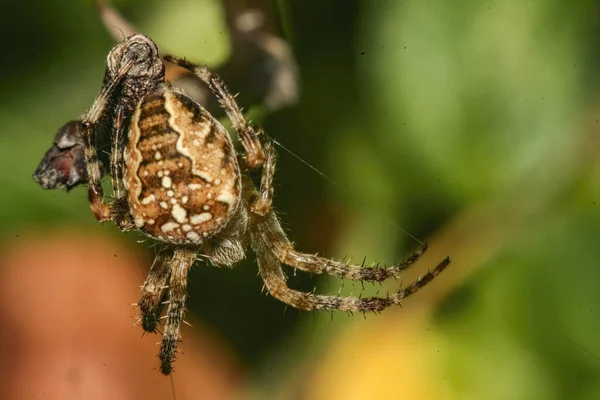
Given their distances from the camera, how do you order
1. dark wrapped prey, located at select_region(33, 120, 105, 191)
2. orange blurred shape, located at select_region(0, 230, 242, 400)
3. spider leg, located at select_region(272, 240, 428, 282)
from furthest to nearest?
orange blurred shape, located at select_region(0, 230, 242, 400) < spider leg, located at select_region(272, 240, 428, 282) < dark wrapped prey, located at select_region(33, 120, 105, 191)

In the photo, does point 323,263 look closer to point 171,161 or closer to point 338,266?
point 338,266

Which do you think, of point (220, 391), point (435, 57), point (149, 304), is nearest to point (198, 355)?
point (220, 391)

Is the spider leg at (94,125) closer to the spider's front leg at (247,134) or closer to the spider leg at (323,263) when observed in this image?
the spider's front leg at (247,134)

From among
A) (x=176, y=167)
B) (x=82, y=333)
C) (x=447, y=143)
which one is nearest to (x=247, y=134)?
(x=176, y=167)

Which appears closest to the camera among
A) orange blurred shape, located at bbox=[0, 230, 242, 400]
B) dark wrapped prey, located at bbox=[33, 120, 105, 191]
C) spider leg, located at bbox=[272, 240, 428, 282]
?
dark wrapped prey, located at bbox=[33, 120, 105, 191]

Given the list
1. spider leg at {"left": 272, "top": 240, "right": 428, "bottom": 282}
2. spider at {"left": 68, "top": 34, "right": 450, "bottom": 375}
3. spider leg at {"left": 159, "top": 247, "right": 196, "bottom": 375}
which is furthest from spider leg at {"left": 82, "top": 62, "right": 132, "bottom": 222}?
spider leg at {"left": 272, "top": 240, "right": 428, "bottom": 282}

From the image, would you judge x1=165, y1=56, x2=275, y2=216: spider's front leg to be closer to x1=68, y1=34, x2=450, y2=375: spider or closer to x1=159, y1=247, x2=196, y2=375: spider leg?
x1=68, y1=34, x2=450, y2=375: spider

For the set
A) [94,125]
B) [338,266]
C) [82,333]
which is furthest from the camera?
[82,333]
